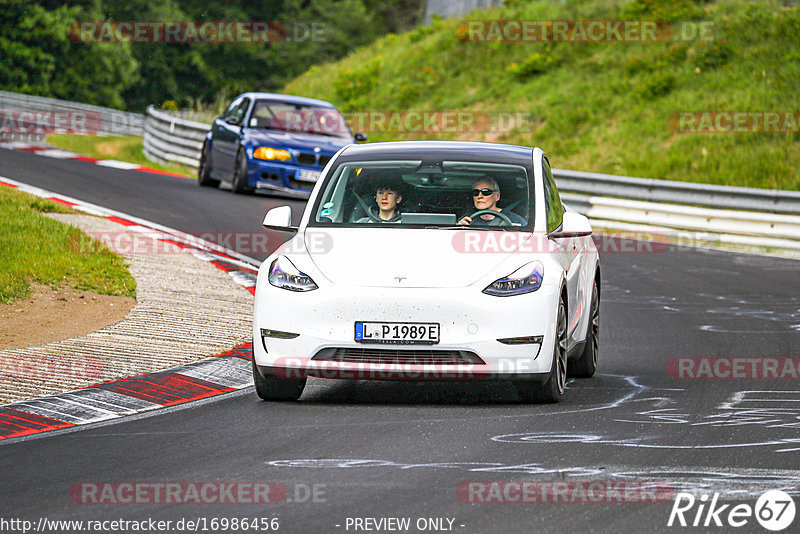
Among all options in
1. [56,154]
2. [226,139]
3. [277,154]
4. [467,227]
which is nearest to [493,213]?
[467,227]

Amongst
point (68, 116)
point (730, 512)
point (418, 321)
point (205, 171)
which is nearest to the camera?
point (730, 512)

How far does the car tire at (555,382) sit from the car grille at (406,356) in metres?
0.47

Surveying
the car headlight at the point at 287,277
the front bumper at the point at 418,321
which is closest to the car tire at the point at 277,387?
the front bumper at the point at 418,321

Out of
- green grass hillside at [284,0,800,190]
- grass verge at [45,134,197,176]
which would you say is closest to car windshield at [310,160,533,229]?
green grass hillside at [284,0,800,190]

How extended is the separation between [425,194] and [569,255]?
A: 3.39 feet

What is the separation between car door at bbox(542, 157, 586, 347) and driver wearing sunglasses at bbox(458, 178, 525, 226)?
0.27 meters

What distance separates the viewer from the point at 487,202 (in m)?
9.25

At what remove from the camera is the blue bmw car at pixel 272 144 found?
22328 mm

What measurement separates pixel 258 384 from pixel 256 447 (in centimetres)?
146

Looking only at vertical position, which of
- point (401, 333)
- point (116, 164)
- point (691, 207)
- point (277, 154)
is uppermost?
point (401, 333)

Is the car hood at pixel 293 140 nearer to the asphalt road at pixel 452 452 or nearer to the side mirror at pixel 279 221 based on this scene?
the asphalt road at pixel 452 452

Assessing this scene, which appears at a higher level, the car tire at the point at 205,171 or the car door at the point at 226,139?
the car door at the point at 226,139

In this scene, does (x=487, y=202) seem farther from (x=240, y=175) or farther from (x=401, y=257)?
(x=240, y=175)

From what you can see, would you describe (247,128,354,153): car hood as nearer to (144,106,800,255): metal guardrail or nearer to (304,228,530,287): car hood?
(144,106,800,255): metal guardrail
